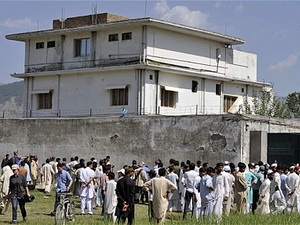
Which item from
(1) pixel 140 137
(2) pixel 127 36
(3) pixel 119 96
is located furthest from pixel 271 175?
(2) pixel 127 36

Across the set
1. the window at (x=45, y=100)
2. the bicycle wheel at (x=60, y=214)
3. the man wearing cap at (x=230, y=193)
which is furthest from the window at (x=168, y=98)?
the bicycle wheel at (x=60, y=214)

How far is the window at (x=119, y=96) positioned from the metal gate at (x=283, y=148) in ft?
40.7

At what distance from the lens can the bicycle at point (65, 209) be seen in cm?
1838

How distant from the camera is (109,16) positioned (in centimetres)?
4234

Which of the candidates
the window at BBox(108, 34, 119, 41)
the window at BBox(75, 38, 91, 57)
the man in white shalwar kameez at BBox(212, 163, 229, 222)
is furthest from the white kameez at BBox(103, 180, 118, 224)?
the window at BBox(75, 38, 91, 57)

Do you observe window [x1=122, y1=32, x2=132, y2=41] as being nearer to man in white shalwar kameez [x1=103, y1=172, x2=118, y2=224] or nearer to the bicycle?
man in white shalwar kameez [x1=103, y1=172, x2=118, y2=224]

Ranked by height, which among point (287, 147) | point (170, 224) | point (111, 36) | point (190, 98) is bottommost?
point (170, 224)

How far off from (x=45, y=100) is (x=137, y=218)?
2497 cm

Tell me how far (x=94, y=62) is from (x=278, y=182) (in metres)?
21.2

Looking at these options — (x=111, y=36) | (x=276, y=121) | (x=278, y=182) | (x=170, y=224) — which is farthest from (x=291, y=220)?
(x=111, y=36)

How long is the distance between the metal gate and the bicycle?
11341 millimetres

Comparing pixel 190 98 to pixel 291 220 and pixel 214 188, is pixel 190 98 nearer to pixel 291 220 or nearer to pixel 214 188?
pixel 214 188

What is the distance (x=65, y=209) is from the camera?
750 inches

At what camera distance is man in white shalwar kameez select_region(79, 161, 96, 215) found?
2259cm
